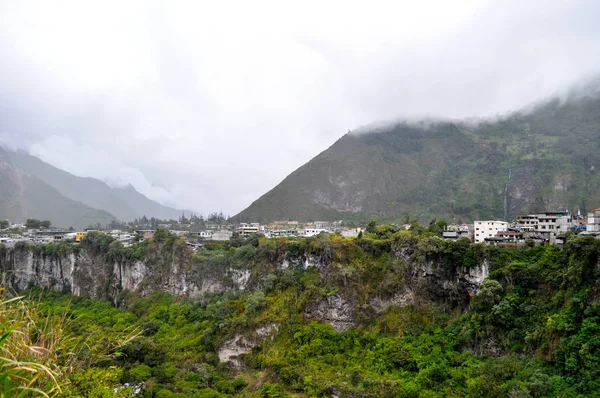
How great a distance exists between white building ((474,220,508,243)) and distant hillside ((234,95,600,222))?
34620 mm

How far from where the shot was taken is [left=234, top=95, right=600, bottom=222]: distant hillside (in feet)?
232

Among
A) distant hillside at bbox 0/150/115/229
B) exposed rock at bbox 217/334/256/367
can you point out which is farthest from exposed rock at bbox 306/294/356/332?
distant hillside at bbox 0/150/115/229

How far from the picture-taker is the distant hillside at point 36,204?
11312 centimetres

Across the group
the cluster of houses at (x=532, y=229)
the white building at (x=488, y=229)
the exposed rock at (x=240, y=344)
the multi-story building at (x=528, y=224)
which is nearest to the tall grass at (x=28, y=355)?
the exposed rock at (x=240, y=344)

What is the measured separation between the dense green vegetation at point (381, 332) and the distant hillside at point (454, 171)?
1787 inches

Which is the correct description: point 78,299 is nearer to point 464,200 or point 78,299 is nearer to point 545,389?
point 545,389

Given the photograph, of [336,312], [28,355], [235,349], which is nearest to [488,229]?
[336,312]

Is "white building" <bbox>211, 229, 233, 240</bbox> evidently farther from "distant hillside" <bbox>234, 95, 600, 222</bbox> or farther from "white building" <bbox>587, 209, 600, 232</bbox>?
"white building" <bbox>587, 209, 600, 232</bbox>

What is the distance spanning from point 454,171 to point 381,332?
7278cm

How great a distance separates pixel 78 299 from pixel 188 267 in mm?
18007

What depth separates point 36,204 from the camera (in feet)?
412

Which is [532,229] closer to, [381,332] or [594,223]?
[594,223]

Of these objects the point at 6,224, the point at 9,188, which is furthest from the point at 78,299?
the point at 9,188

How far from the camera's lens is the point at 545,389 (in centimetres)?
1639
